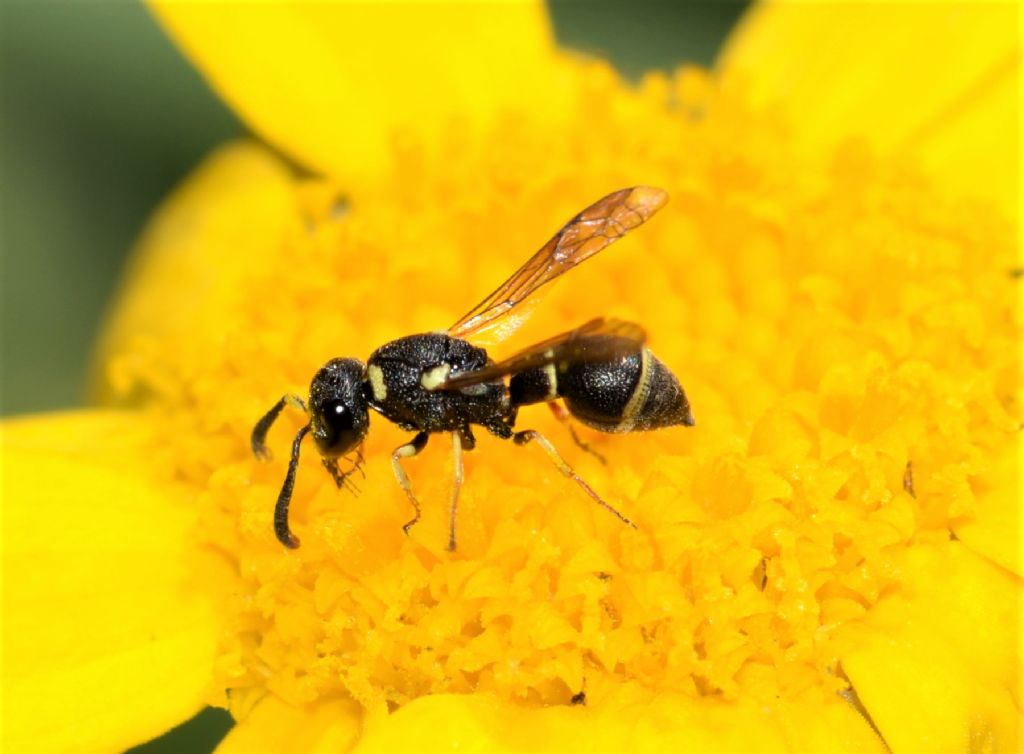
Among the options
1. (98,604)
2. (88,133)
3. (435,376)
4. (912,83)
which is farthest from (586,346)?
(88,133)

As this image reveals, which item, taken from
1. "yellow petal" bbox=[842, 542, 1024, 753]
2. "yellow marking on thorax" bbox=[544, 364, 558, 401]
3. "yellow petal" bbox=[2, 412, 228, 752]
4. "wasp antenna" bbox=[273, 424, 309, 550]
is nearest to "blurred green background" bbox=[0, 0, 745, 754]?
"yellow petal" bbox=[2, 412, 228, 752]

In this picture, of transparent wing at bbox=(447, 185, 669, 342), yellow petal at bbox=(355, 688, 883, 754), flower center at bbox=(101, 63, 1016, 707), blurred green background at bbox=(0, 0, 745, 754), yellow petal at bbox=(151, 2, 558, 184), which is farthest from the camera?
blurred green background at bbox=(0, 0, 745, 754)

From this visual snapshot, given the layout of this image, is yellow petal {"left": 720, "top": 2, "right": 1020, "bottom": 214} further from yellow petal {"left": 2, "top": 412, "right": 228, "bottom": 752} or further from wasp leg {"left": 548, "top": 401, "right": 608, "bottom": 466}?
yellow petal {"left": 2, "top": 412, "right": 228, "bottom": 752}

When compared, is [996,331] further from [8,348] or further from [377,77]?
[8,348]

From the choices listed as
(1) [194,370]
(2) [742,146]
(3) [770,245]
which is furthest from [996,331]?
(1) [194,370]

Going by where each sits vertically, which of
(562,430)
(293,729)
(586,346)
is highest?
(586,346)

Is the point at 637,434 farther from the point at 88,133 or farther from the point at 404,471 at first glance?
the point at 88,133

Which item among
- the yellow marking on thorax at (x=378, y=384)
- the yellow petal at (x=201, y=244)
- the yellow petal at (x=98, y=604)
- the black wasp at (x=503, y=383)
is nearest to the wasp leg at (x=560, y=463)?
the black wasp at (x=503, y=383)
